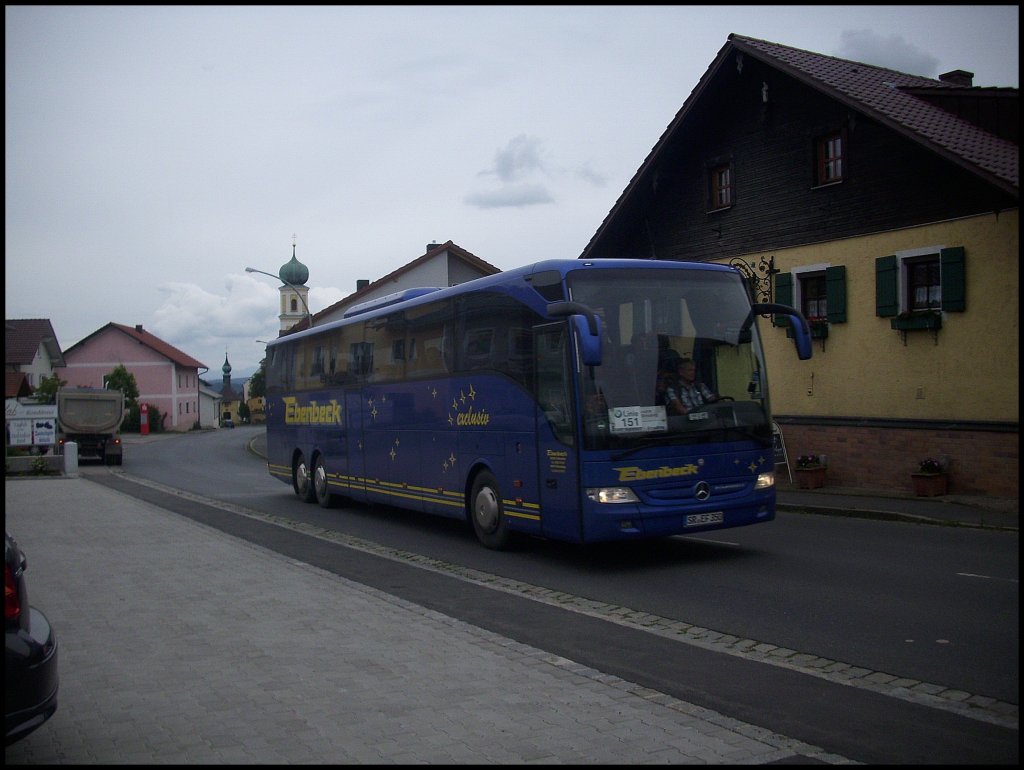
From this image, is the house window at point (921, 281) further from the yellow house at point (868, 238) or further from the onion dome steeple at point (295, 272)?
the onion dome steeple at point (295, 272)

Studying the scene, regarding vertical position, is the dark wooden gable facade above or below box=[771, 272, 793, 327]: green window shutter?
above

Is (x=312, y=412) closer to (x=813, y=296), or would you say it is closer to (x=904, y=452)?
(x=813, y=296)

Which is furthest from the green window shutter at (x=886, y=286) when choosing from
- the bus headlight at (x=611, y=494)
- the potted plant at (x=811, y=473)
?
the bus headlight at (x=611, y=494)

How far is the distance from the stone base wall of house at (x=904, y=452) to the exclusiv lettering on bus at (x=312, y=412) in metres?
9.22

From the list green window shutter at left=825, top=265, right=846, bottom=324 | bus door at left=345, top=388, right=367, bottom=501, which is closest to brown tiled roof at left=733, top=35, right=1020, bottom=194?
green window shutter at left=825, top=265, right=846, bottom=324

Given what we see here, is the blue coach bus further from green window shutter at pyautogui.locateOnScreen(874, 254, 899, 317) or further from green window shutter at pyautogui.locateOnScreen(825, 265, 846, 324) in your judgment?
green window shutter at pyautogui.locateOnScreen(825, 265, 846, 324)

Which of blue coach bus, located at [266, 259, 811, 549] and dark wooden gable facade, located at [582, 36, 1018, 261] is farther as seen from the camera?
dark wooden gable facade, located at [582, 36, 1018, 261]

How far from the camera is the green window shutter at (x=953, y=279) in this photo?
16.6 metres

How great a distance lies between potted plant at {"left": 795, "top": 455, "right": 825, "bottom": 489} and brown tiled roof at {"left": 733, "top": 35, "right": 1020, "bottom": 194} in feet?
20.1

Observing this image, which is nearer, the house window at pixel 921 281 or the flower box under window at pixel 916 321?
the house window at pixel 921 281

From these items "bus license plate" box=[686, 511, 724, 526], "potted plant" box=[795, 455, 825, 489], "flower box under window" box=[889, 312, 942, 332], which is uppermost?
"flower box under window" box=[889, 312, 942, 332]

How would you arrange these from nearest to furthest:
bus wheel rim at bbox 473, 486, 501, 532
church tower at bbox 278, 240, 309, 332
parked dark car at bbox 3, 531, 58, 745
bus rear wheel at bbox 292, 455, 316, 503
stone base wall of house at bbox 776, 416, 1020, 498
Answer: parked dark car at bbox 3, 531, 58, 745
bus wheel rim at bbox 473, 486, 501, 532
stone base wall of house at bbox 776, 416, 1020, 498
bus rear wheel at bbox 292, 455, 316, 503
church tower at bbox 278, 240, 309, 332

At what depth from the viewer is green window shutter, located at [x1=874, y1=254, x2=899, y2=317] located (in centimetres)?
1805

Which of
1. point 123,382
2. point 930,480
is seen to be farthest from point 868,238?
point 123,382
